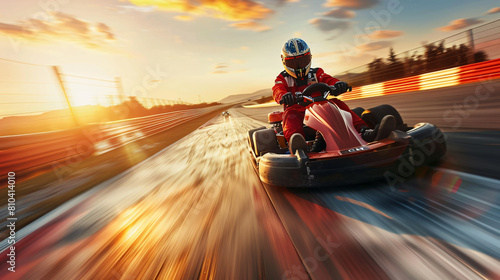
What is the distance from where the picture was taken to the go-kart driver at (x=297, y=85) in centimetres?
279

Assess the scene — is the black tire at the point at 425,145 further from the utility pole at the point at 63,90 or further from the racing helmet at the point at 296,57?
the utility pole at the point at 63,90

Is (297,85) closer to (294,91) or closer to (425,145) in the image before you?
(294,91)

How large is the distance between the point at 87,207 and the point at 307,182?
9.47 ft

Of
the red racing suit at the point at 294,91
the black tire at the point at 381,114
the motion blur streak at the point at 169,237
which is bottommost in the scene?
the motion blur streak at the point at 169,237

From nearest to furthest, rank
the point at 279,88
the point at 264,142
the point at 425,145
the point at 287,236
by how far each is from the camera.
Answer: the point at 287,236, the point at 425,145, the point at 264,142, the point at 279,88

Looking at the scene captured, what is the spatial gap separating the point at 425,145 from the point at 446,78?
943 centimetres

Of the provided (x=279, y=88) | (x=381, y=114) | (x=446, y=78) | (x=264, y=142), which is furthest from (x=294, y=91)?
(x=446, y=78)

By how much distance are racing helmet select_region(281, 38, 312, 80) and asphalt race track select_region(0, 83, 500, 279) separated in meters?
1.73

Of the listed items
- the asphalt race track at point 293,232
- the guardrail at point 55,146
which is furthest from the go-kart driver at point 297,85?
the guardrail at point 55,146

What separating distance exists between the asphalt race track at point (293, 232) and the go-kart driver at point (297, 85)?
718mm

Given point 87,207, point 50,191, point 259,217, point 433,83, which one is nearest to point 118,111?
point 50,191

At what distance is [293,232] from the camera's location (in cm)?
172

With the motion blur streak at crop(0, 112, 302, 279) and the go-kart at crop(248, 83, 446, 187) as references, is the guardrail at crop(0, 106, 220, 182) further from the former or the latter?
the go-kart at crop(248, 83, 446, 187)

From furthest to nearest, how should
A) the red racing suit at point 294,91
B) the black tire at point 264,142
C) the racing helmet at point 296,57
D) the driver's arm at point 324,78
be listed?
the driver's arm at point 324,78, the racing helmet at point 296,57, the black tire at point 264,142, the red racing suit at point 294,91
